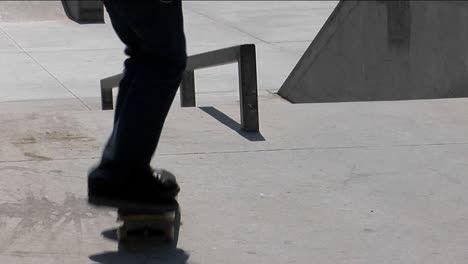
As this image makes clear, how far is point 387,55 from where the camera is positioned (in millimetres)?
9602

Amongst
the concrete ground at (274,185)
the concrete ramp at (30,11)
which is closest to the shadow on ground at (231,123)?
the concrete ground at (274,185)

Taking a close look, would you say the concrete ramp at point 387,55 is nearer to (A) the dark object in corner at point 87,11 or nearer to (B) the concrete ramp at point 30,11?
(A) the dark object in corner at point 87,11

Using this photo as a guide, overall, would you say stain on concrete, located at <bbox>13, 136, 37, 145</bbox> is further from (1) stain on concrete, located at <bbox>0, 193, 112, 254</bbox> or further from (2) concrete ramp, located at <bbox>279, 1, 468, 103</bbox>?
(2) concrete ramp, located at <bbox>279, 1, 468, 103</bbox>

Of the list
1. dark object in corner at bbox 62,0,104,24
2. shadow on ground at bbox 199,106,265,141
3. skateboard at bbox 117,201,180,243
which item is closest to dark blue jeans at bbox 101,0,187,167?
skateboard at bbox 117,201,180,243

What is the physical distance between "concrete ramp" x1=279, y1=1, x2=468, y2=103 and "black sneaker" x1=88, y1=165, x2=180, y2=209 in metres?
5.40

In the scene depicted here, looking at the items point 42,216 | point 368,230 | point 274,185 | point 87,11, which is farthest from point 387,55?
point 87,11

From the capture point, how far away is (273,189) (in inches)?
170

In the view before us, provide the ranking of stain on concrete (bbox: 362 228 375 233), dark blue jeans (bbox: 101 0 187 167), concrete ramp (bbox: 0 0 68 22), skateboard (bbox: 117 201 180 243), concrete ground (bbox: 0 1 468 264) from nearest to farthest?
dark blue jeans (bbox: 101 0 187 167) < skateboard (bbox: 117 201 180 243) < concrete ground (bbox: 0 1 468 264) < stain on concrete (bbox: 362 228 375 233) < concrete ramp (bbox: 0 0 68 22)

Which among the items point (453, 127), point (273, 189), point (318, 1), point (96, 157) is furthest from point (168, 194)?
point (318, 1)

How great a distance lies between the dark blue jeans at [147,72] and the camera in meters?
3.33

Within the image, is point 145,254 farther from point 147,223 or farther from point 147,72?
point 147,72

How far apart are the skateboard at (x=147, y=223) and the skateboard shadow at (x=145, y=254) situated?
2cm

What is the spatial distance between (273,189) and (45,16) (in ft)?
38.6

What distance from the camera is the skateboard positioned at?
11.3 ft
